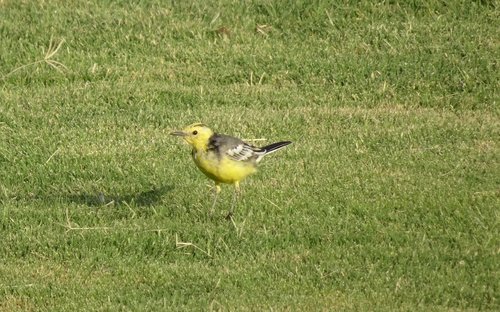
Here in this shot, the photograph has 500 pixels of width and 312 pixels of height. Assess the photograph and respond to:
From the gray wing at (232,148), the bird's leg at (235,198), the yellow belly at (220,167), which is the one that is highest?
Answer: the gray wing at (232,148)

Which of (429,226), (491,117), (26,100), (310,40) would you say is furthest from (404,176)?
(26,100)

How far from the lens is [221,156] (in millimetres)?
9555

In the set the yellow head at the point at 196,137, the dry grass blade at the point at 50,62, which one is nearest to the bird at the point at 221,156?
the yellow head at the point at 196,137

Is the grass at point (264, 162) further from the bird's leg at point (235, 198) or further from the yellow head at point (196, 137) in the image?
the yellow head at point (196, 137)

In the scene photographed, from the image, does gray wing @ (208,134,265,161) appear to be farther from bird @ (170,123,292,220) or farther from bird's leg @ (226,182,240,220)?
bird's leg @ (226,182,240,220)

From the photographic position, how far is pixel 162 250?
924 cm

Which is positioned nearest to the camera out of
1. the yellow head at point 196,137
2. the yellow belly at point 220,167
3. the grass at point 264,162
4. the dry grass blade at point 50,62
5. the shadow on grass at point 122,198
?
the grass at point 264,162

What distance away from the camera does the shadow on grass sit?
10.2 metres

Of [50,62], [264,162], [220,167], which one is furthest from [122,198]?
[50,62]

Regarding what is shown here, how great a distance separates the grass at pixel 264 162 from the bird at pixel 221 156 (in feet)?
1.22

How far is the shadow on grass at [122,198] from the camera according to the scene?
1020 cm

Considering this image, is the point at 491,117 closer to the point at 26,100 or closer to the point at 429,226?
the point at 429,226

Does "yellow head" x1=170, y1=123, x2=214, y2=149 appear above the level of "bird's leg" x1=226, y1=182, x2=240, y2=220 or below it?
above

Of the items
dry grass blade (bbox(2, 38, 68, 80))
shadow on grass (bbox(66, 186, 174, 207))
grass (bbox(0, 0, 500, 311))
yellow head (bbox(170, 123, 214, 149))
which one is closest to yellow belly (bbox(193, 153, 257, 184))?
yellow head (bbox(170, 123, 214, 149))
